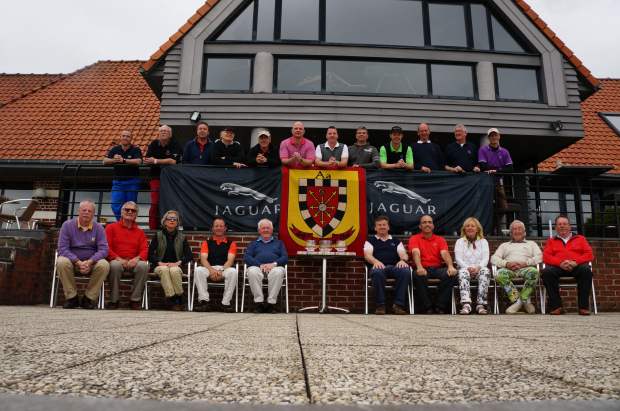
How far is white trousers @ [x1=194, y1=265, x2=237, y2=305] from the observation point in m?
6.59

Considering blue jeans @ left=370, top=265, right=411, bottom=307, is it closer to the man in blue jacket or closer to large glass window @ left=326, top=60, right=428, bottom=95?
the man in blue jacket

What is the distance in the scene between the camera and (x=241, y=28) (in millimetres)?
10945

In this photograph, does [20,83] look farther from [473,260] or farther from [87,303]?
[473,260]

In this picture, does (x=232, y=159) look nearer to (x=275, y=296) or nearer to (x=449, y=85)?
(x=275, y=296)

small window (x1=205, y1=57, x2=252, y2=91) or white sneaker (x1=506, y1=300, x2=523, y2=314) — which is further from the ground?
small window (x1=205, y1=57, x2=252, y2=91)

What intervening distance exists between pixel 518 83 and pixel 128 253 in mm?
9673

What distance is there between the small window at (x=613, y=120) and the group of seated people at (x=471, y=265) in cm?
1012

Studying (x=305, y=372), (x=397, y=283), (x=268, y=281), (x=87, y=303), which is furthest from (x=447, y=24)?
(x=305, y=372)

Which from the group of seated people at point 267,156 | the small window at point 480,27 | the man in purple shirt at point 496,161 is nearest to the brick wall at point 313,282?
the group of seated people at point 267,156

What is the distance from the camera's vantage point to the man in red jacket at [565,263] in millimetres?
6602

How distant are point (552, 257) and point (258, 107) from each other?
262 inches

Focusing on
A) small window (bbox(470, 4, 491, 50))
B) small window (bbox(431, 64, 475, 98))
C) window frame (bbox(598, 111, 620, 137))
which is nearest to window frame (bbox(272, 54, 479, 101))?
small window (bbox(431, 64, 475, 98))

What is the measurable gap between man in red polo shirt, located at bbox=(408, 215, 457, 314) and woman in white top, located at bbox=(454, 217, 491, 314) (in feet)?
0.50

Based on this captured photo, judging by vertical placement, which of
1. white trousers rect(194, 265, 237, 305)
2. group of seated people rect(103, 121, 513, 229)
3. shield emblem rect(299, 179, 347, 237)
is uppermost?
group of seated people rect(103, 121, 513, 229)
